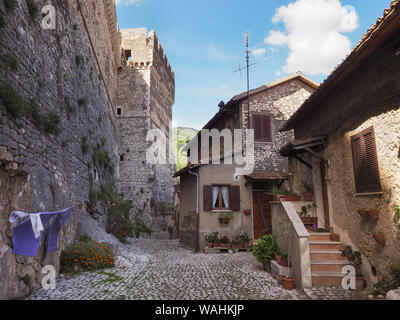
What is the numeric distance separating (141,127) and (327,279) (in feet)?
71.6

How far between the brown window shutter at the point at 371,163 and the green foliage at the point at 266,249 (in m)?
3.00

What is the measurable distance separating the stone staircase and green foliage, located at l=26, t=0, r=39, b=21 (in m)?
8.54

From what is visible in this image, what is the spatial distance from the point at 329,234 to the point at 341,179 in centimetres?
147

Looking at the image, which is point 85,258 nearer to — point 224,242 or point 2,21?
point 2,21

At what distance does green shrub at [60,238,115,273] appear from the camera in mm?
7164

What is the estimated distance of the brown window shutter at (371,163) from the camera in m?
5.18

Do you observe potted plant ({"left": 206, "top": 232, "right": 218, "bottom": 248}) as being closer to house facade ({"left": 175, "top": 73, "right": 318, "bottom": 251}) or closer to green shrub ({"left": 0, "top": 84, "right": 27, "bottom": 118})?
house facade ({"left": 175, "top": 73, "right": 318, "bottom": 251})

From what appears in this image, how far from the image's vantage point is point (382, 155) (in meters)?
5.07

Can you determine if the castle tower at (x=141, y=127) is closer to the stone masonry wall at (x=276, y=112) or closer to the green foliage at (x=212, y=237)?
the green foliage at (x=212, y=237)

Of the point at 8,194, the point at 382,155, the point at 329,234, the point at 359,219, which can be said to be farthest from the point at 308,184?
the point at 8,194

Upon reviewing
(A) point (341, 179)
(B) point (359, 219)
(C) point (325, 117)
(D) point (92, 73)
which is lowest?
(B) point (359, 219)

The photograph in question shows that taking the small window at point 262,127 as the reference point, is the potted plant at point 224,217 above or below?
below

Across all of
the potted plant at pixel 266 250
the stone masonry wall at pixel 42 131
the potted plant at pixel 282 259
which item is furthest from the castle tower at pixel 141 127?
the potted plant at pixel 282 259
